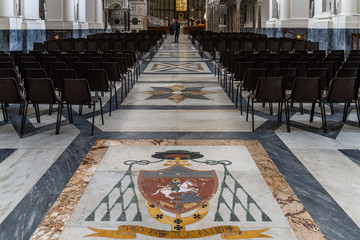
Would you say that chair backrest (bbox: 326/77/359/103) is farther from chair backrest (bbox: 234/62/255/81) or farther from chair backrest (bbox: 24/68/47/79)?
chair backrest (bbox: 24/68/47/79)

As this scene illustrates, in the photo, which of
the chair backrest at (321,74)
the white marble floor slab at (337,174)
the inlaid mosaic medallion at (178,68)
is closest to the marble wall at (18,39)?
the inlaid mosaic medallion at (178,68)

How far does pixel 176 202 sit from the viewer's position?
3.78m

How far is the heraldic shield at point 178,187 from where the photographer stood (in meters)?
3.74

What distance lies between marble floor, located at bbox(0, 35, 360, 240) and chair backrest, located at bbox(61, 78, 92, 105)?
1.49 feet

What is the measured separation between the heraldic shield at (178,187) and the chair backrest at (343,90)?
2852mm

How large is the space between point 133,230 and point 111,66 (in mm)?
5864

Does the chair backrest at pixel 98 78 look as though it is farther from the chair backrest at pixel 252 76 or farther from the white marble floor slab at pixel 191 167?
the chair backrest at pixel 252 76

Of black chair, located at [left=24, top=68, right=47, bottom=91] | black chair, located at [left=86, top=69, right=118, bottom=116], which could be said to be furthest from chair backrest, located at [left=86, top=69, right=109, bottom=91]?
black chair, located at [left=24, top=68, right=47, bottom=91]

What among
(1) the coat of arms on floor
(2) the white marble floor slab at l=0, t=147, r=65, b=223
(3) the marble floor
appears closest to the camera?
(1) the coat of arms on floor

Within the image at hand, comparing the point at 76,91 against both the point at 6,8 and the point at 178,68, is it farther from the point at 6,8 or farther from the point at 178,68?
A: the point at 6,8

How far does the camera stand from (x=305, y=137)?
6008 mm

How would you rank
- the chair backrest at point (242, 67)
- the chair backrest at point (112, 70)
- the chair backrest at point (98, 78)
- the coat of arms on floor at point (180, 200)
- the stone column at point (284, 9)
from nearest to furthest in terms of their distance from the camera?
the coat of arms on floor at point (180, 200)
the chair backrest at point (98, 78)
the chair backrest at point (242, 67)
the chair backrest at point (112, 70)
the stone column at point (284, 9)

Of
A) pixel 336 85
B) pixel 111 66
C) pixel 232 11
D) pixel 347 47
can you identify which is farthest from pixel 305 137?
pixel 232 11

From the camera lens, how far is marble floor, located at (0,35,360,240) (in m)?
3.34
